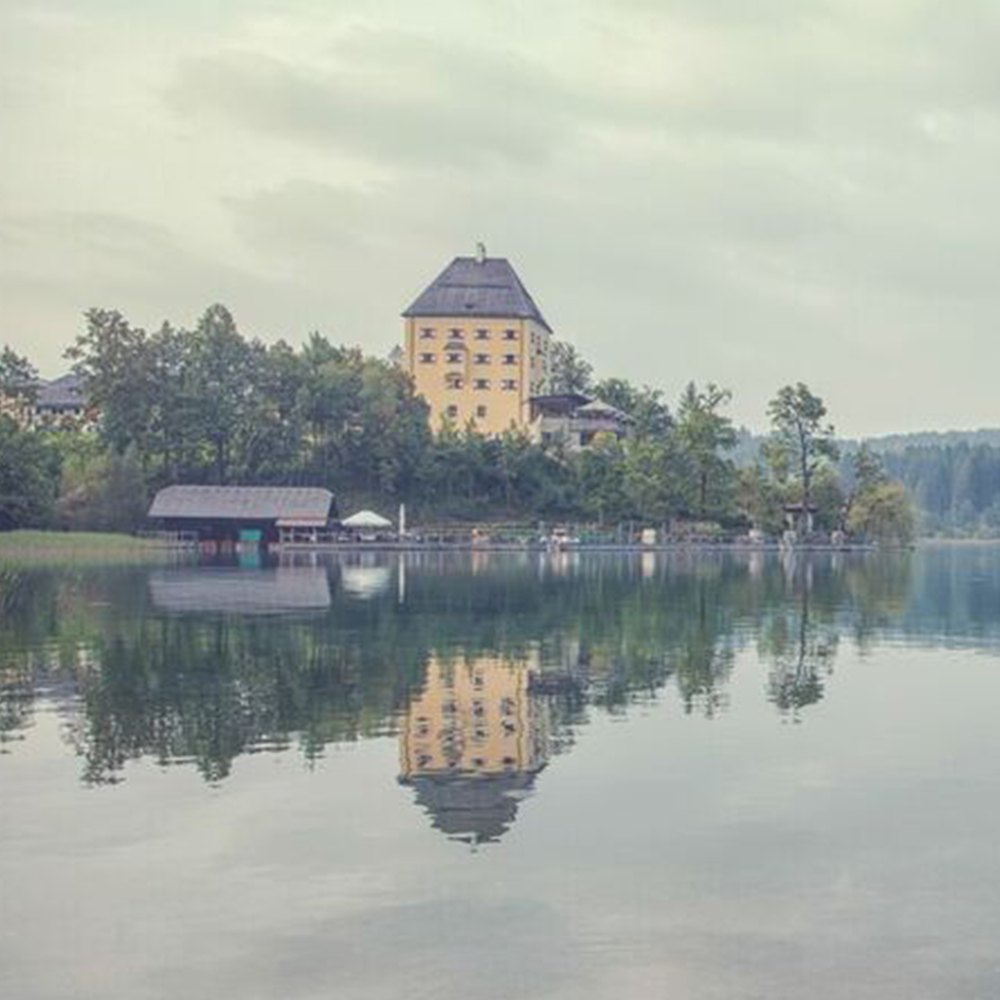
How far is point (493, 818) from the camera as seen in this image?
1559 cm

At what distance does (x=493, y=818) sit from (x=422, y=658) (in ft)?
50.5

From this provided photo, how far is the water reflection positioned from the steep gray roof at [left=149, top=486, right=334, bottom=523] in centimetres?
3249

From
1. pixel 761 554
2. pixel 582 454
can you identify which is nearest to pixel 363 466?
pixel 582 454

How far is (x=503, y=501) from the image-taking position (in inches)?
4500

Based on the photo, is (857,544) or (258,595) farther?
(857,544)

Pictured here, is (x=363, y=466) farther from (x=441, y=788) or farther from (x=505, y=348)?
(x=441, y=788)

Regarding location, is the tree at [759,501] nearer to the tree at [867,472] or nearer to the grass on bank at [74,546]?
the tree at [867,472]

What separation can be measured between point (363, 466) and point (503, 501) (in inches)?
468

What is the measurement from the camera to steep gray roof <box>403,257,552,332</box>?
12631cm

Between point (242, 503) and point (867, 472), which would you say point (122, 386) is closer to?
point (242, 503)

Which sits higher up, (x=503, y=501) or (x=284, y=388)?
(x=284, y=388)

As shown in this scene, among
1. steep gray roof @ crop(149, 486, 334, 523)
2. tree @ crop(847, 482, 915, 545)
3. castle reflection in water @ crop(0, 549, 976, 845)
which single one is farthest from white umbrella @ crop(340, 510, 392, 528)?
tree @ crop(847, 482, 915, 545)

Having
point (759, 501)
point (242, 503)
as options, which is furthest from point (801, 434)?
point (242, 503)

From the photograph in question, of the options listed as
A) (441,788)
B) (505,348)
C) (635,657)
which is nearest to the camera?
(441,788)
